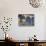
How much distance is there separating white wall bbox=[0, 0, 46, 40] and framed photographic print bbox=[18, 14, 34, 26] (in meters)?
0.12

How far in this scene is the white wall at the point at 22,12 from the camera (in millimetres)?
4832

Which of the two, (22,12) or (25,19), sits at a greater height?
(22,12)

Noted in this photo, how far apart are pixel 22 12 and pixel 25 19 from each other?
0.30 m

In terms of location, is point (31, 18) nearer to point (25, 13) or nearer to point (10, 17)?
point (25, 13)

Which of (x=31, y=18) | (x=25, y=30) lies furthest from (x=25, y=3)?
(x=25, y=30)

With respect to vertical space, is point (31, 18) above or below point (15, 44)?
above

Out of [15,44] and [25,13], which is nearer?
[15,44]

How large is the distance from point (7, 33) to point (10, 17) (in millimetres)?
634

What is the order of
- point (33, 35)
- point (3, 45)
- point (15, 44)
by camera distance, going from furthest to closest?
1. point (33, 35)
2. point (3, 45)
3. point (15, 44)

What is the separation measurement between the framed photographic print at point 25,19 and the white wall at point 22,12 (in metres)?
0.12

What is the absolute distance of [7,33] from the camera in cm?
483

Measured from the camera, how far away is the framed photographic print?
192 inches

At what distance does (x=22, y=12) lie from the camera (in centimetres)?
490

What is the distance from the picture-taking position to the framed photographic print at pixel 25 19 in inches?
192
